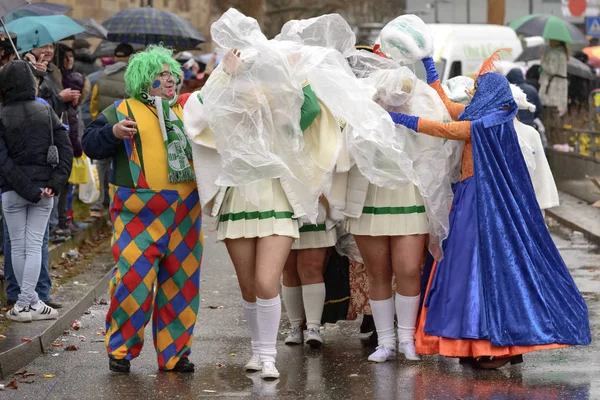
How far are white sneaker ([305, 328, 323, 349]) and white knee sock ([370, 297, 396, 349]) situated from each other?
1.53ft

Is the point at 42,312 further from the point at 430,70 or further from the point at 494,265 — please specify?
the point at 494,265

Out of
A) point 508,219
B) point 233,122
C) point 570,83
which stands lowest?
point 570,83

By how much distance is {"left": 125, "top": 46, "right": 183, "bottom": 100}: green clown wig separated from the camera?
7027mm

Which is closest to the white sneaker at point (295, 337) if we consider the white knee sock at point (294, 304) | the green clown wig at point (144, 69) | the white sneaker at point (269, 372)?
the white knee sock at point (294, 304)

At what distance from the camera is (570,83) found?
23.2m

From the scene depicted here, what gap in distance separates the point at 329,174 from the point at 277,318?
0.84m

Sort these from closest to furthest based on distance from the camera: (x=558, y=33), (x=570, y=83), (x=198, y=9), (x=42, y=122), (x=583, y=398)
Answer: (x=583, y=398), (x=42, y=122), (x=558, y=33), (x=570, y=83), (x=198, y=9)

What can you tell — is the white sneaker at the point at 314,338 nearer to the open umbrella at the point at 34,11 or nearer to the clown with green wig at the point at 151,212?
the clown with green wig at the point at 151,212

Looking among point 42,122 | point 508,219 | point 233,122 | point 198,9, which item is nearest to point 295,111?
point 233,122

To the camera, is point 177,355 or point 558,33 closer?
point 177,355

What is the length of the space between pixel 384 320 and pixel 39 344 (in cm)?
210

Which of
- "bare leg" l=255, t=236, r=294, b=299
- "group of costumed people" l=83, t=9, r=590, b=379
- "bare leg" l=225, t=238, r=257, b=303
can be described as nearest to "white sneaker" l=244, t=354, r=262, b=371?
"group of costumed people" l=83, t=9, r=590, b=379

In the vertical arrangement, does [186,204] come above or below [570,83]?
above

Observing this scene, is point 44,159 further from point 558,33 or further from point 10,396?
point 558,33
